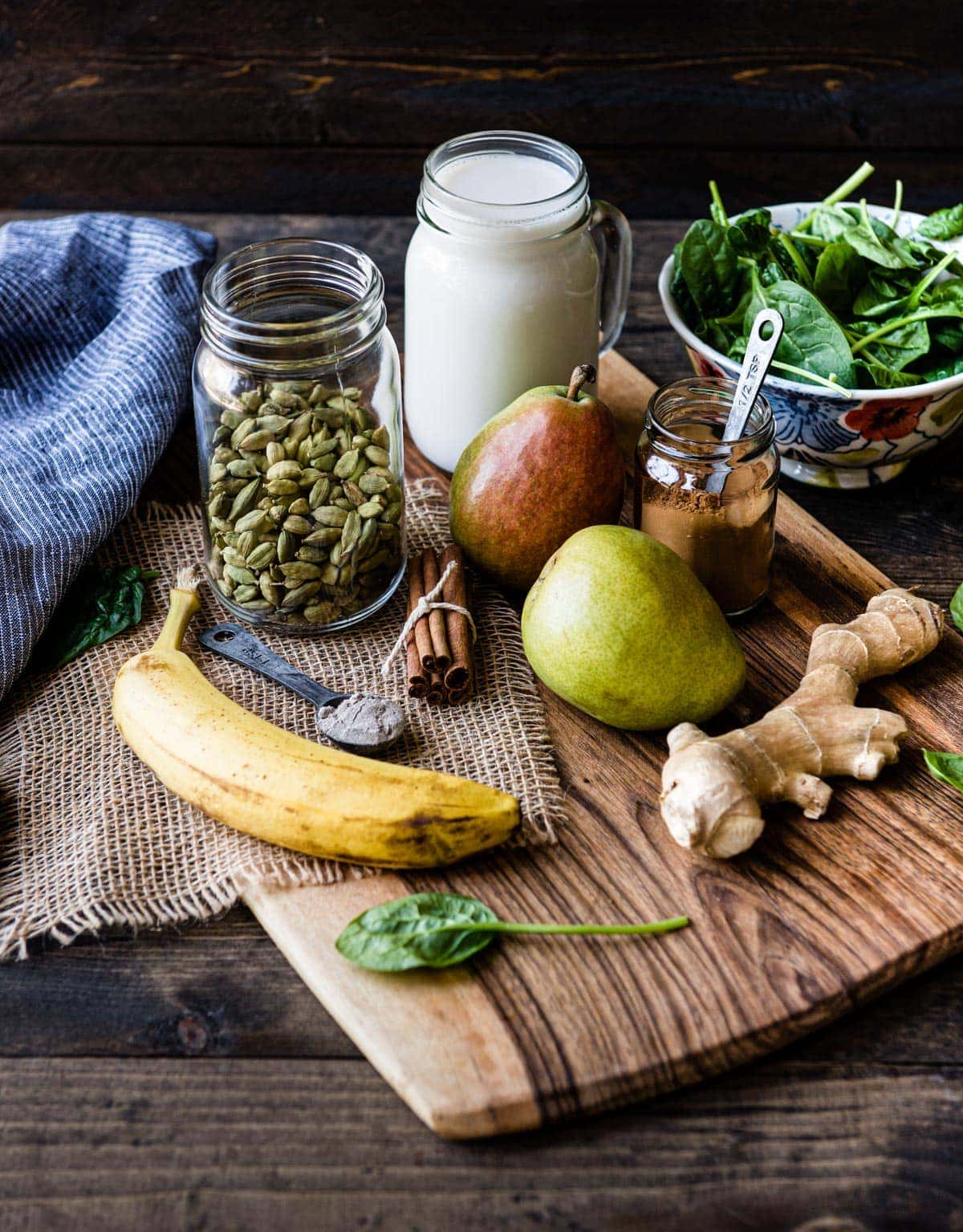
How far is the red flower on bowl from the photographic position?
4.76 ft

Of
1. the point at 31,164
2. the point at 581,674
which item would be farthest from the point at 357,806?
the point at 31,164

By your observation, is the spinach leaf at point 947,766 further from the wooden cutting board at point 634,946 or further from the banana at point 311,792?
the banana at point 311,792

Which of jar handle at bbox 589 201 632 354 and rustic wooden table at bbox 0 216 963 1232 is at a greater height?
jar handle at bbox 589 201 632 354

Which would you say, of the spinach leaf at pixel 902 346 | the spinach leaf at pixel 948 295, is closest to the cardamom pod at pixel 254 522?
the spinach leaf at pixel 902 346

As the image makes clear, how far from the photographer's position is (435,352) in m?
1.51

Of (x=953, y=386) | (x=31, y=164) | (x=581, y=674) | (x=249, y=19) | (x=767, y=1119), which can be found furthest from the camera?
(x=31, y=164)

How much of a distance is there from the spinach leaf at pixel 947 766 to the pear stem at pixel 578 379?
551mm

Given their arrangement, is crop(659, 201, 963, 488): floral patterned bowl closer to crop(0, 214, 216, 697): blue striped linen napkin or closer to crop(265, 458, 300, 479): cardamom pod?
crop(265, 458, 300, 479): cardamom pod

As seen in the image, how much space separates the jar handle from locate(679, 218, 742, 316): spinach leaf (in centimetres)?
10

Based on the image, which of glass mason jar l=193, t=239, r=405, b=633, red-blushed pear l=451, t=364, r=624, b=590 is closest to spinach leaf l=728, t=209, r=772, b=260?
red-blushed pear l=451, t=364, r=624, b=590

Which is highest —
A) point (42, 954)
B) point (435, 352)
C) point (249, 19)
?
point (249, 19)

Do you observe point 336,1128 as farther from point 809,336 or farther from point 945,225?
point 945,225

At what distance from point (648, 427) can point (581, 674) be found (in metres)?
0.32

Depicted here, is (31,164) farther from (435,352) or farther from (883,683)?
(883,683)
